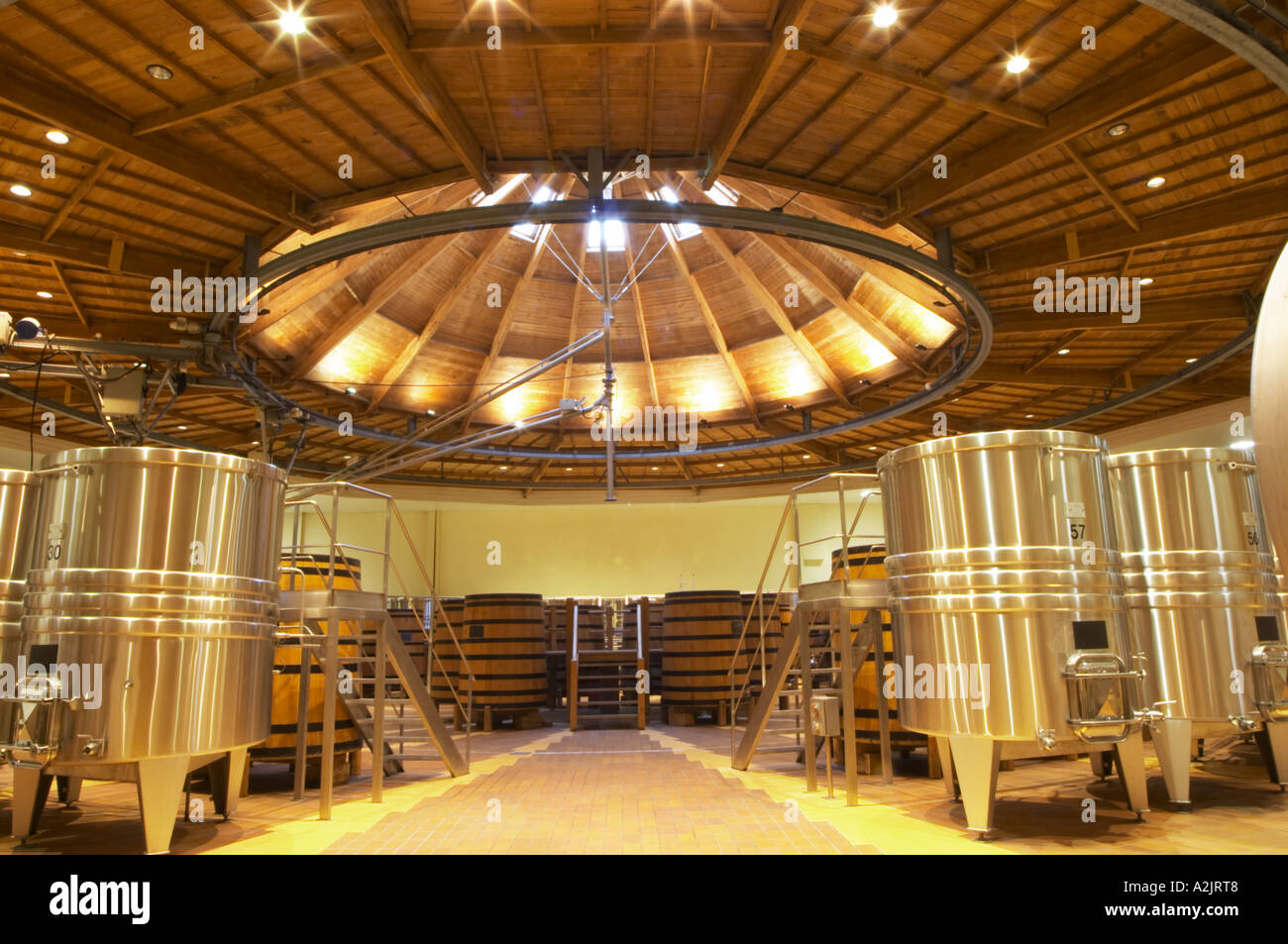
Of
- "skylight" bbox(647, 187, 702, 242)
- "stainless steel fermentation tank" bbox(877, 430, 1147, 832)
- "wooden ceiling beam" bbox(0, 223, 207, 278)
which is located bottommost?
"stainless steel fermentation tank" bbox(877, 430, 1147, 832)

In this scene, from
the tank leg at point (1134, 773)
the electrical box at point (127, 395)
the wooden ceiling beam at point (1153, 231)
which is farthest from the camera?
the electrical box at point (127, 395)

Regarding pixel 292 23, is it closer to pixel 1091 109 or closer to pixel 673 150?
pixel 673 150

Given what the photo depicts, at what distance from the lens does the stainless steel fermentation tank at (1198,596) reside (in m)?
6.30

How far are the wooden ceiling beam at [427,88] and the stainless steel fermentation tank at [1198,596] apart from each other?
6990 millimetres

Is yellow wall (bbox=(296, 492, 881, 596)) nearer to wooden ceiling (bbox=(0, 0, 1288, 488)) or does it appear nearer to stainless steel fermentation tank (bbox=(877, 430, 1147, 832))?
wooden ceiling (bbox=(0, 0, 1288, 488))

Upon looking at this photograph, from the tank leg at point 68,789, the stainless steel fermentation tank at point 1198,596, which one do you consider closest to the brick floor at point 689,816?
the tank leg at point 68,789

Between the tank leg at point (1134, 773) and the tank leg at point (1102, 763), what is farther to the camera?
the tank leg at point (1102, 763)

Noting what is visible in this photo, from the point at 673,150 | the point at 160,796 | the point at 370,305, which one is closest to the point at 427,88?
the point at 673,150

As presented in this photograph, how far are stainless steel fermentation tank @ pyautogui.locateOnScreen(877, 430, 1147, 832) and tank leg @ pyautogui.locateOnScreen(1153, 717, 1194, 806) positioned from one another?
845mm

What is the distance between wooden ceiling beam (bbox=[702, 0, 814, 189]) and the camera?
700 centimetres

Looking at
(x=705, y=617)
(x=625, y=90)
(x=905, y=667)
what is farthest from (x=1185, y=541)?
(x=705, y=617)

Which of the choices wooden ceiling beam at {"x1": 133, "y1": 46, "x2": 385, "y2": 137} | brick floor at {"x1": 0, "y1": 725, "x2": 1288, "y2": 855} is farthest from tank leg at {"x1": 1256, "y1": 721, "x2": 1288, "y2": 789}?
wooden ceiling beam at {"x1": 133, "y1": 46, "x2": 385, "y2": 137}

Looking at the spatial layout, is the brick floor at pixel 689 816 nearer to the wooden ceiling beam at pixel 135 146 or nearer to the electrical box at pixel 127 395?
the electrical box at pixel 127 395

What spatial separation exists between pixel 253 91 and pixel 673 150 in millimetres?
4465
